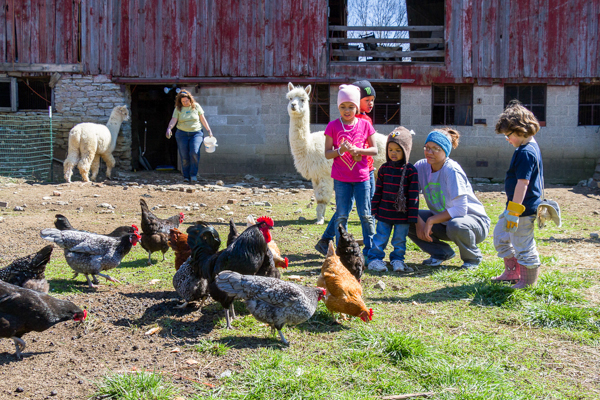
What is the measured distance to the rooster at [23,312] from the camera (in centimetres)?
344

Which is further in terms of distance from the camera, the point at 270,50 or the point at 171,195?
the point at 270,50

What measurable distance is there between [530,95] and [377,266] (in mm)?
12040

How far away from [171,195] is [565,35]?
39.2 ft

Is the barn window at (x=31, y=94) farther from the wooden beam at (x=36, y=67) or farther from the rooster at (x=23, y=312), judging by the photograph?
the rooster at (x=23, y=312)

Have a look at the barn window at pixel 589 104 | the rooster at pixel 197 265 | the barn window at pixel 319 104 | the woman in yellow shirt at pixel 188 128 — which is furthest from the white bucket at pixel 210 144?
the barn window at pixel 589 104

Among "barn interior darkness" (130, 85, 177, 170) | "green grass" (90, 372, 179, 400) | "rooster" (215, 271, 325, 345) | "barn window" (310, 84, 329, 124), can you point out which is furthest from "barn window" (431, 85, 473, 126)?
"green grass" (90, 372, 179, 400)

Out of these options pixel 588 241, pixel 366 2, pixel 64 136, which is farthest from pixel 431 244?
pixel 366 2

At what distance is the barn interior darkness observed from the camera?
59.0 ft

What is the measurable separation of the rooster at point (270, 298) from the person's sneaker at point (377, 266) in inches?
77.2

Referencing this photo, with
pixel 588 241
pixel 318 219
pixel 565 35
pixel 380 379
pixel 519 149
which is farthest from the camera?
pixel 565 35

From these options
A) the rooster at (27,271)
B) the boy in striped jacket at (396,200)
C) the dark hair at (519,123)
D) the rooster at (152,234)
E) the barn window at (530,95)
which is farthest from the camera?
the barn window at (530,95)

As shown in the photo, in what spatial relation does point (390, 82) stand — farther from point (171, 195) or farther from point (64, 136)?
point (64, 136)

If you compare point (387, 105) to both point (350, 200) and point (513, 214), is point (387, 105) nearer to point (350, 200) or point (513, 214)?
point (350, 200)

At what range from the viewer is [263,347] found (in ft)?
12.0
